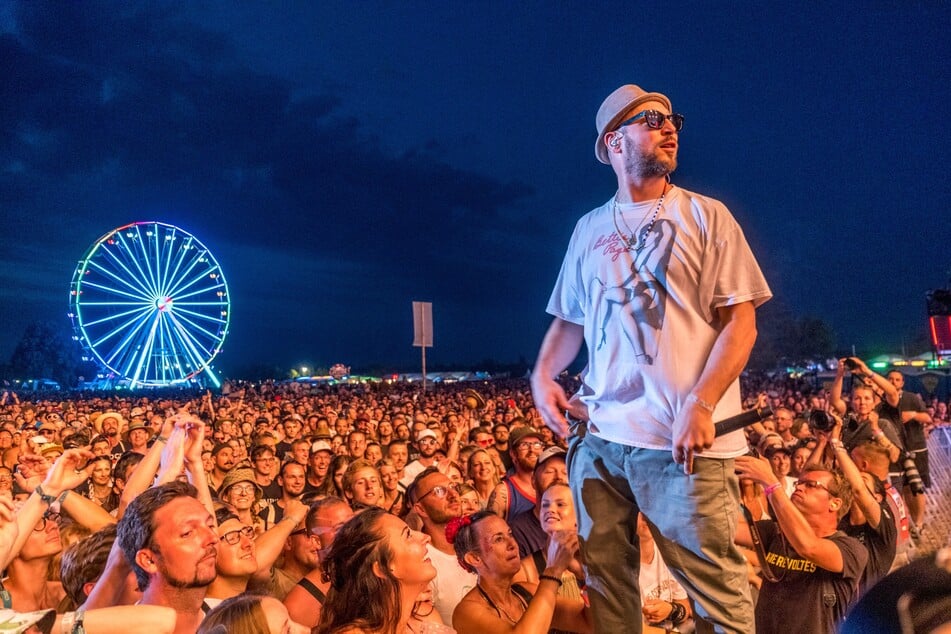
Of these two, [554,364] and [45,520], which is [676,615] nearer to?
[554,364]

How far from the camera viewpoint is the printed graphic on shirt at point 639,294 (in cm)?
216

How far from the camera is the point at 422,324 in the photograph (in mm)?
15844

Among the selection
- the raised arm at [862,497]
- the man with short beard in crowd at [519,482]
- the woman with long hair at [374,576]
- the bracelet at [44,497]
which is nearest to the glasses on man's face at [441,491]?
the man with short beard in crowd at [519,482]

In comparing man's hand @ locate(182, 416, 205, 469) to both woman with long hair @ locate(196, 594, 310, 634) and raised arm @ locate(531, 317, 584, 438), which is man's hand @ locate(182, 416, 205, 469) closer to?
woman with long hair @ locate(196, 594, 310, 634)

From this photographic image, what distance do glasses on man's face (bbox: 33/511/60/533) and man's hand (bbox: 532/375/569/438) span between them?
3.01 meters

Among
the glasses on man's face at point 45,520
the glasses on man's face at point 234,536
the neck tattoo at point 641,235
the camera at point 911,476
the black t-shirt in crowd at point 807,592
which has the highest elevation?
the neck tattoo at point 641,235

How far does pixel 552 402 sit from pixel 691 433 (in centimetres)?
62

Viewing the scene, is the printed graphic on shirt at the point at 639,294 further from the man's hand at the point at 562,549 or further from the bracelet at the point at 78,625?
the bracelet at the point at 78,625

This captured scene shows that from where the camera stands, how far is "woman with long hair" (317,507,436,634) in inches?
108

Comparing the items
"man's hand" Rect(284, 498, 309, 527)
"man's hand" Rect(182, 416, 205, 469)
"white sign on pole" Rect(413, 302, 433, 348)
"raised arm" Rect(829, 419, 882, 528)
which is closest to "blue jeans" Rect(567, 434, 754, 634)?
"raised arm" Rect(829, 419, 882, 528)

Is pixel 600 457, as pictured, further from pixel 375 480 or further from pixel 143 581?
pixel 375 480

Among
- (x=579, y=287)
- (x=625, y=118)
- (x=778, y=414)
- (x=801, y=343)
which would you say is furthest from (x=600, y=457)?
(x=801, y=343)

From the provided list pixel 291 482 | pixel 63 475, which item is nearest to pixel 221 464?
pixel 291 482

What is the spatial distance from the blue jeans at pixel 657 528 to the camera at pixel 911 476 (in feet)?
19.7
